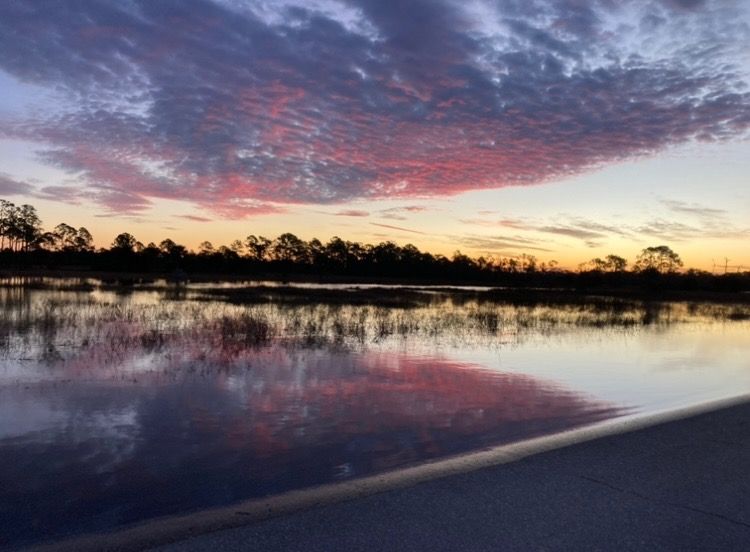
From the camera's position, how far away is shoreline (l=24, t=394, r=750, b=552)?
4.81 m

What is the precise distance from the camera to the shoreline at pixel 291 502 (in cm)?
481

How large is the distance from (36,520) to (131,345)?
12639 millimetres

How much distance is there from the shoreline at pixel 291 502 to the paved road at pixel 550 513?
353 millimetres

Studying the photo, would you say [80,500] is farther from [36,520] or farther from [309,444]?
[309,444]

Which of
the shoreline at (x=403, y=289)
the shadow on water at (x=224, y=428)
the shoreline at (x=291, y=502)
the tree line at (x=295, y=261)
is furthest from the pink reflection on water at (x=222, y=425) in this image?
the tree line at (x=295, y=261)

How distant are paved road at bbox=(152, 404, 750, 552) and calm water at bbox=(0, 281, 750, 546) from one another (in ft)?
6.07

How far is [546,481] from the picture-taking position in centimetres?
563

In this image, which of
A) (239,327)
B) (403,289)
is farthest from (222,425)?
(403,289)

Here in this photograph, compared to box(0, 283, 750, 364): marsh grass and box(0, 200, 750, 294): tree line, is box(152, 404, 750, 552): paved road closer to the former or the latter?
box(0, 283, 750, 364): marsh grass

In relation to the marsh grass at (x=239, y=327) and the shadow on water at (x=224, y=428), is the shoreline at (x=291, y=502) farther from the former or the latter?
the marsh grass at (x=239, y=327)

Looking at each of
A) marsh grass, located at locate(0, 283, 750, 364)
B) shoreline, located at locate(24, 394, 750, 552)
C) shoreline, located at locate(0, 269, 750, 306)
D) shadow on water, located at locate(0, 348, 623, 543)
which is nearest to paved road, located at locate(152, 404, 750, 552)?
shoreline, located at locate(24, 394, 750, 552)

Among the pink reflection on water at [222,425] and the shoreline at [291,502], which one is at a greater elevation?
the shoreline at [291,502]

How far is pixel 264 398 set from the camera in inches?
445

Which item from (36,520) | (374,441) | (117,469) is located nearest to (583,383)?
(374,441)
